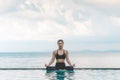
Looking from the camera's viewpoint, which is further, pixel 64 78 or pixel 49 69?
pixel 49 69

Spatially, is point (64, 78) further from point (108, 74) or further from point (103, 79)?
point (108, 74)

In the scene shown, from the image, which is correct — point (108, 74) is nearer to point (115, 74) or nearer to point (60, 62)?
point (115, 74)

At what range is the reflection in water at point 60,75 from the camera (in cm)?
2194

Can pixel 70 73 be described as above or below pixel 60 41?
below

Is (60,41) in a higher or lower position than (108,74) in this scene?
higher

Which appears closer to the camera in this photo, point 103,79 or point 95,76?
point 103,79

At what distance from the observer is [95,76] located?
930 inches

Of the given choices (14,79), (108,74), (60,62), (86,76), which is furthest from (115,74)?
(14,79)

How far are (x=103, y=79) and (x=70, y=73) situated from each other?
2.51 m

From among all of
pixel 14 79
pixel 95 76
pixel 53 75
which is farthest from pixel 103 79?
pixel 14 79

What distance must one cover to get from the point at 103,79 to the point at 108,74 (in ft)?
8.39

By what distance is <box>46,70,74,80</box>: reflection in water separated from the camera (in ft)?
72.0

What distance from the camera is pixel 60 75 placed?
75.9 feet

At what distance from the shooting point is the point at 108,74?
2455 centimetres
